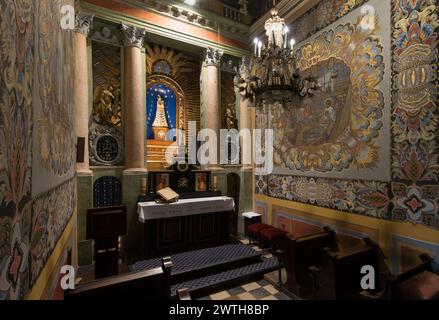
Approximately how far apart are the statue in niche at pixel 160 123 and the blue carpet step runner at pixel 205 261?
130 inches

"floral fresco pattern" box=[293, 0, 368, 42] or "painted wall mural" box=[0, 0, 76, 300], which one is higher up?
"floral fresco pattern" box=[293, 0, 368, 42]

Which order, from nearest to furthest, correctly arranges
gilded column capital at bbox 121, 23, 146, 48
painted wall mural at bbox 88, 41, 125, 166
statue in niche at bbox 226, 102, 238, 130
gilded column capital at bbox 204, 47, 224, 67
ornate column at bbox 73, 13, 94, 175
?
ornate column at bbox 73, 13, 94, 175
painted wall mural at bbox 88, 41, 125, 166
gilded column capital at bbox 121, 23, 146, 48
gilded column capital at bbox 204, 47, 224, 67
statue in niche at bbox 226, 102, 238, 130

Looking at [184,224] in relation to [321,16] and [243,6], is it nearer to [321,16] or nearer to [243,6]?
[321,16]

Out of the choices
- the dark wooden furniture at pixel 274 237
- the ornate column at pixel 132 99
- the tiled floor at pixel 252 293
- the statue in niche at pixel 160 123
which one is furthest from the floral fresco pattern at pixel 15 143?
the statue in niche at pixel 160 123

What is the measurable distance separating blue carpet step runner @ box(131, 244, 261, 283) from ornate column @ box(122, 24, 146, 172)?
232 cm

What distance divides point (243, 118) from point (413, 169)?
4.75 meters

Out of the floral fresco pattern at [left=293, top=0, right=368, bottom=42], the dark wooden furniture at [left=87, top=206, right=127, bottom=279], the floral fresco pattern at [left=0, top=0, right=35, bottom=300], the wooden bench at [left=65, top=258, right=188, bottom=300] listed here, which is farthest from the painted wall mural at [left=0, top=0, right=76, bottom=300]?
the floral fresco pattern at [left=293, top=0, right=368, bottom=42]

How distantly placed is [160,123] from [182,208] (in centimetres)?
263

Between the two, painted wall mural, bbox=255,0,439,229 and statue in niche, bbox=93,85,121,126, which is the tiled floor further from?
statue in niche, bbox=93,85,121,126

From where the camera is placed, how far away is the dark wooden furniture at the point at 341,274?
10.3ft

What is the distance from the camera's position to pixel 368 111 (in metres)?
4.09

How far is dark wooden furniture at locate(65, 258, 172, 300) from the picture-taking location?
179cm

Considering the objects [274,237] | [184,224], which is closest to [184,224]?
[184,224]
